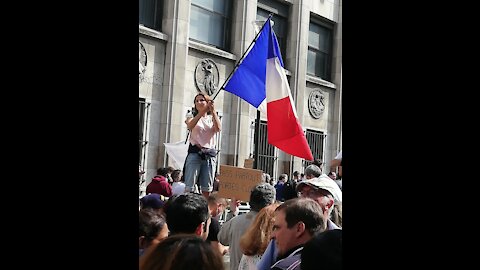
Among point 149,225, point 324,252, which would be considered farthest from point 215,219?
point 324,252

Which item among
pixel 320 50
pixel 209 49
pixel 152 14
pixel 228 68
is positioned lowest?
pixel 228 68

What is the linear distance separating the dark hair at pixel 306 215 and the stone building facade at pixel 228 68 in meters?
8.03

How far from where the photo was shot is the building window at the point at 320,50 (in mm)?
21516

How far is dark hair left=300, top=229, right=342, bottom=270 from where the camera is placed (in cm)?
249

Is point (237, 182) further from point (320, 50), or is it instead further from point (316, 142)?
point (320, 50)

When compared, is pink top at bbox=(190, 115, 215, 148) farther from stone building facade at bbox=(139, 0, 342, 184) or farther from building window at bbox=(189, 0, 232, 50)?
building window at bbox=(189, 0, 232, 50)

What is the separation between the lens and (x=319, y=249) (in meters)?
2.56

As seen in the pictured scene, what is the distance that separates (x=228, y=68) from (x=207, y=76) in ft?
3.06

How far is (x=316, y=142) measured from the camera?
21281 mm

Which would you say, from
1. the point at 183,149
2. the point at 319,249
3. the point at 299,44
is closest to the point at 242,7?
the point at 299,44
